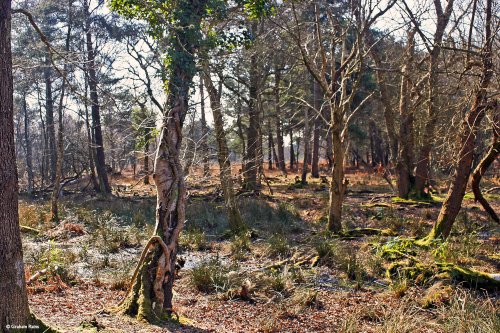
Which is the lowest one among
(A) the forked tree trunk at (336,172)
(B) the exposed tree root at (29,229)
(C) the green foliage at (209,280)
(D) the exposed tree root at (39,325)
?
(C) the green foliage at (209,280)

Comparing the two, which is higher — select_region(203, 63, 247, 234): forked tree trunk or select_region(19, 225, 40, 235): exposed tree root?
select_region(203, 63, 247, 234): forked tree trunk

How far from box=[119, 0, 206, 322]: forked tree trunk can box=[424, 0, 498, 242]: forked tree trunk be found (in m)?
4.58

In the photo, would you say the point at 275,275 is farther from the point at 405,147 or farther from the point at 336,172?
the point at 405,147

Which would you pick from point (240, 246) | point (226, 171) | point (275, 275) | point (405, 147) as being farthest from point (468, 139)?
point (405, 147)

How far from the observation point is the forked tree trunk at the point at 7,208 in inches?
156

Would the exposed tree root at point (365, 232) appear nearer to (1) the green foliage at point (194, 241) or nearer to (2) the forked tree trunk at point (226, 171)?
(2) the forked tree trunk at point (226, 171)

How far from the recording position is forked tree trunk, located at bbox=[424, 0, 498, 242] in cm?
770

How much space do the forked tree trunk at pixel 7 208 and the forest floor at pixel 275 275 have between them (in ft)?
2.66

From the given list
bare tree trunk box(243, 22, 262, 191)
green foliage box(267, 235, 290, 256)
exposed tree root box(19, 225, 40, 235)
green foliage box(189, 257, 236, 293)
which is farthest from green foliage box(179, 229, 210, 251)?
exposed tree root box(19, 225, 40, 235)

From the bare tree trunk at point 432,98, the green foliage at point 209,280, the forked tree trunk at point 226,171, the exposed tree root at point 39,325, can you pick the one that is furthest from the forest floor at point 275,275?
the bare tree trunk at point 432,98

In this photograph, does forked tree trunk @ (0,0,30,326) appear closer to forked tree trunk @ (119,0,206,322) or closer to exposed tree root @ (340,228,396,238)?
forked tree trunk @ (119,0,206,322)

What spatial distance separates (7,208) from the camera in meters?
4.01

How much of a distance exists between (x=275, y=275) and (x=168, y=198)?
9.80 ft

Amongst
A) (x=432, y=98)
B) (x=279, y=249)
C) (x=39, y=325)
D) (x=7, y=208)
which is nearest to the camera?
(x=7, y=208)
